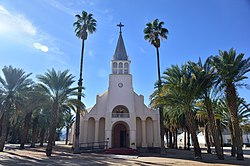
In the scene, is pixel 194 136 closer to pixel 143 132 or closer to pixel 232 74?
pixel 232 74

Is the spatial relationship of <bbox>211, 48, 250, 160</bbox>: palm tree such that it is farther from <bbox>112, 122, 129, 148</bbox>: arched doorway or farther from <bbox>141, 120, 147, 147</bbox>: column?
<bbox>112, 122, 129, 148</bbox>: arched doorway

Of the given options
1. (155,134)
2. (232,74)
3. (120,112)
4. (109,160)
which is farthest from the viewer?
(155,134)

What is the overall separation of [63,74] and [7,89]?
798cm

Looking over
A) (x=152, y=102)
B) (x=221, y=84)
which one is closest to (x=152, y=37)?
(x=152, y=102)

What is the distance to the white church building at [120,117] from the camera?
3072cm

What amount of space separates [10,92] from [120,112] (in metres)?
15.3

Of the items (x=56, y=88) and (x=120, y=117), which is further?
(x=120, y=117)

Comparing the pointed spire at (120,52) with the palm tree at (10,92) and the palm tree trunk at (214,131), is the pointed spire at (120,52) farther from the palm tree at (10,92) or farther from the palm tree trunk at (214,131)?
the palm tree trunk at (214,131)

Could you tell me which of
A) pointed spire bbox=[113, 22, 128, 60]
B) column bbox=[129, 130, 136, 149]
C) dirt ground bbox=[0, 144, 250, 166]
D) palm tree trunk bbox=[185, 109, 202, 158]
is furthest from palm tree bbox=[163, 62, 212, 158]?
pointed spire bbox=[113, 22, 128, 60]

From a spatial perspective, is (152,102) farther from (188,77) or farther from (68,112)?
(68,112)

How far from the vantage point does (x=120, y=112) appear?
32.3 m

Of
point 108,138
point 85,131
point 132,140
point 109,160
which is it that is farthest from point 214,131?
point 85,131

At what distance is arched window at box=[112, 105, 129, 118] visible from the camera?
3073 cm

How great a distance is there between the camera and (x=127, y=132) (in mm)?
31812
